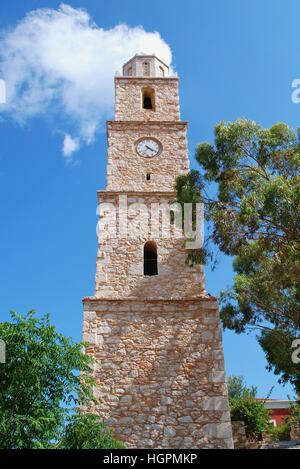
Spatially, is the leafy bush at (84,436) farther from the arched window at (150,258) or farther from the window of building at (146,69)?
the window of building at (146,69)

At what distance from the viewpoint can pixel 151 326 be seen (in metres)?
12.7

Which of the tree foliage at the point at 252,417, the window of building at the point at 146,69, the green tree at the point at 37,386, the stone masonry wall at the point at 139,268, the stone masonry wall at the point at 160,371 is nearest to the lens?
the green tree at the point at 37,386

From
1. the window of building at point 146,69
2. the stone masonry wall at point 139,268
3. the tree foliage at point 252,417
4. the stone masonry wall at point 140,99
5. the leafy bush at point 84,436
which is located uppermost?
the window of building at point 146,69

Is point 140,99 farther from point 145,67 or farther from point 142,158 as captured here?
point 142,158

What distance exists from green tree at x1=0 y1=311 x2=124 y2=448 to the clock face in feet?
25.4

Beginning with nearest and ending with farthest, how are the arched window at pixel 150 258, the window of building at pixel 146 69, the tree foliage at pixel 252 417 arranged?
the arched window at pixel 150 258 → the tree foliage at pixel 252 417 → the window of building at pixel 146 69

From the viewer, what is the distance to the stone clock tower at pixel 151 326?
11602mm

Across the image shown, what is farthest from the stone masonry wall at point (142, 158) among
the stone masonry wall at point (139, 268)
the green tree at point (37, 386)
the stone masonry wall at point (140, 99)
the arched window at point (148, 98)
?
the green tree at point (37, 386)

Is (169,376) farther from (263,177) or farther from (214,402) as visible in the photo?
(263,177)

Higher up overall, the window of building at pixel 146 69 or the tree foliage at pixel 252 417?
the window of building at pixel 146 69

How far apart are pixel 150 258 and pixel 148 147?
398cm

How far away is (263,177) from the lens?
1236 cm

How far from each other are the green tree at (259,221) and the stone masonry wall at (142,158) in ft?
7.95
